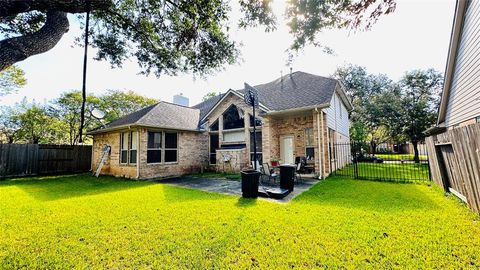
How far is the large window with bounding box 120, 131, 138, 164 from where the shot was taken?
11.7m

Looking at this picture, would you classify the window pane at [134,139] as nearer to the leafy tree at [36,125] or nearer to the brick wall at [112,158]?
the brick wall at [112,158]

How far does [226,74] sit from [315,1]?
431 centimetres

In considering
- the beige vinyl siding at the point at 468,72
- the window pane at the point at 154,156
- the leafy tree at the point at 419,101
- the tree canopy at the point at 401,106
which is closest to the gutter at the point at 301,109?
the beige vinyl siding at the point at 468,72

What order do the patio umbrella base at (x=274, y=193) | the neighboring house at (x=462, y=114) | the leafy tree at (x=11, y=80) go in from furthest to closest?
1. the leafy tree at (x=11, y=80)
2. the patio umbrella base at (x=274, y=193)
3. the neighboring house at (x=462, y=114)

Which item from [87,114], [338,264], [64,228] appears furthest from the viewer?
[87,114]

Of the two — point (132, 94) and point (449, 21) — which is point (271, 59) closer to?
point (449, 21)

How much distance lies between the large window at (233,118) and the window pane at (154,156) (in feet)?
15.3

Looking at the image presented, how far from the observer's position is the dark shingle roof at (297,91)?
10.6 meters

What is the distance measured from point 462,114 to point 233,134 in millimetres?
10817

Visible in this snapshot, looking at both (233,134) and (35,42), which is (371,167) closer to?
(233,134)

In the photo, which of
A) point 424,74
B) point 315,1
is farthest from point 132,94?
point 424,74

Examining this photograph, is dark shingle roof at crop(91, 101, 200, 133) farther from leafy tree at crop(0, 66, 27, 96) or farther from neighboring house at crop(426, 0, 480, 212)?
leafy tree at crop(0, 66, 27, 96)

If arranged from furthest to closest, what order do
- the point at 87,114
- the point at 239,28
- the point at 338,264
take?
the point at 87,114, the point at 239,28, the point at 338,264

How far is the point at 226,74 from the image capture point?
304 inches
